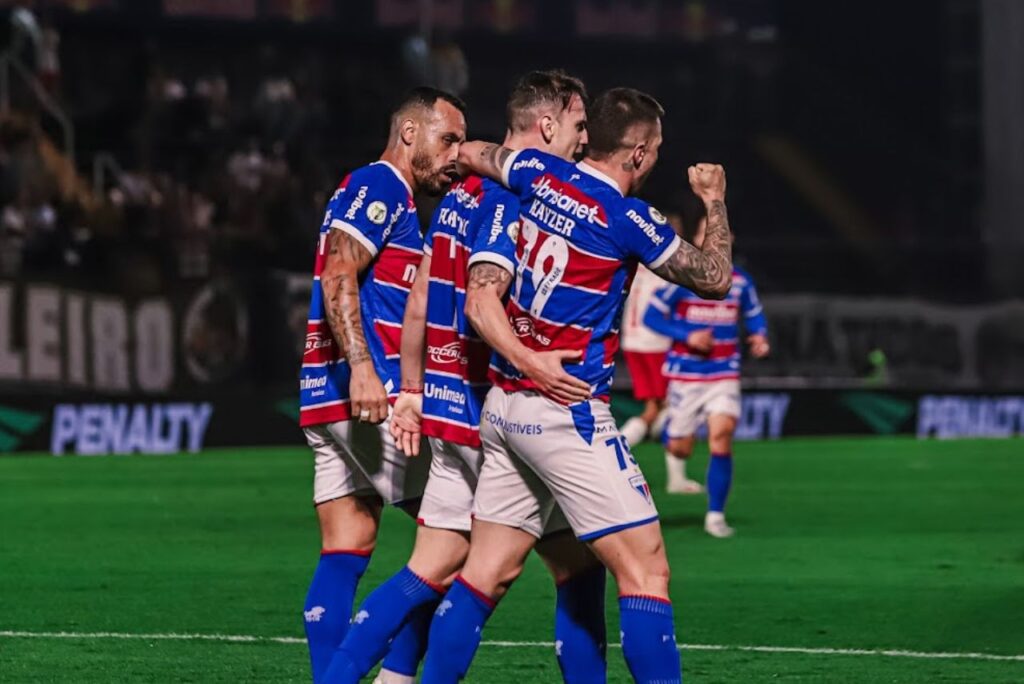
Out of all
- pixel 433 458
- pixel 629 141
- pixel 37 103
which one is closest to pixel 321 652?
pixel 433 458

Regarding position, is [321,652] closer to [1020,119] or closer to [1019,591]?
[1019,591]

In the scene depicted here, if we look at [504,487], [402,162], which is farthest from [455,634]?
[402,162]

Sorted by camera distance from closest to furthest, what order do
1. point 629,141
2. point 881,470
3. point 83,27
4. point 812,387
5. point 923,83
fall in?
point 629,141 < point 881,470 < point 812,387 < point 83,27 < point 923,83

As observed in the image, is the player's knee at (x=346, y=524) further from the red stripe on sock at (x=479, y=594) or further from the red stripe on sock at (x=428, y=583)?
the red stripe on sock at (x=479, y=594)

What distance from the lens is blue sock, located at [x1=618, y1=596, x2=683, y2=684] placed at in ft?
19.1

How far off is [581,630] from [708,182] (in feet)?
4.81

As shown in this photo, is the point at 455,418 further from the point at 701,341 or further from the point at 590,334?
the point at 701,341

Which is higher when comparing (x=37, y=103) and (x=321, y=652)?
(x=37, y=103)

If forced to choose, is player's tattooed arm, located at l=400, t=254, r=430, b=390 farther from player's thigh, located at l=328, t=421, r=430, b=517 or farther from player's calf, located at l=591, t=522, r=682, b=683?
player's calf, located at l=591, t=522, r=682, b=683

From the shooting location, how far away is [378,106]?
26375mm

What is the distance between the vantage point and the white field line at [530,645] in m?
8.12

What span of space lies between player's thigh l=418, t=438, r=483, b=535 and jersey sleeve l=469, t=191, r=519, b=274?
692mm

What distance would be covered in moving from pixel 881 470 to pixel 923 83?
1364 cm

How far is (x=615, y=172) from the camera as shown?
5906mm
